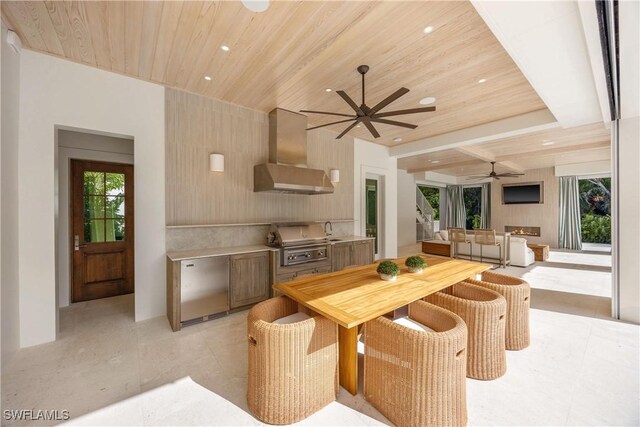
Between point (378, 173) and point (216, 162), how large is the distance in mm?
3756

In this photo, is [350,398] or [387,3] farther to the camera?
[387,3]

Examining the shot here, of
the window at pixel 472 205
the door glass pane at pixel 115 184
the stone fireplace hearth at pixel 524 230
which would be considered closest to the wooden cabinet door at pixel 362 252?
the door glass pane at pixel 115 184

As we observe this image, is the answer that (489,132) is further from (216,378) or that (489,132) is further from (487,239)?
(216,378)

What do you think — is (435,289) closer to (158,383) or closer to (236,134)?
(158,383)

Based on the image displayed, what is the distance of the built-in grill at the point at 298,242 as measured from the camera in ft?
12.4

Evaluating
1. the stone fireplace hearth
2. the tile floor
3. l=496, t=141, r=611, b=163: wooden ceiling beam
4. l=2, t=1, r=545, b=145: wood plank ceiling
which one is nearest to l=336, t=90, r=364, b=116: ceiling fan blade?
l=2, t=1, r=545, b=145: wood plank ceiling

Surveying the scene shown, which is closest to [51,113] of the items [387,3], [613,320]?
[387,3]

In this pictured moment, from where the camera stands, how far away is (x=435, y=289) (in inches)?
80.9

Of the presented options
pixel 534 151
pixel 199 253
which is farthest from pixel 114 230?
pixel 534 151

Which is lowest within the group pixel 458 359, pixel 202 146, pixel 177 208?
pixel 458 359

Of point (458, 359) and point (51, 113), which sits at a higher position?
point (51, 113)

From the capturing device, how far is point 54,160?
2.72 m

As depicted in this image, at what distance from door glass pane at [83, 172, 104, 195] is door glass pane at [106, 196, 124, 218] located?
0.56 feet

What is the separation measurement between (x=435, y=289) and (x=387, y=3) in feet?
7.38
